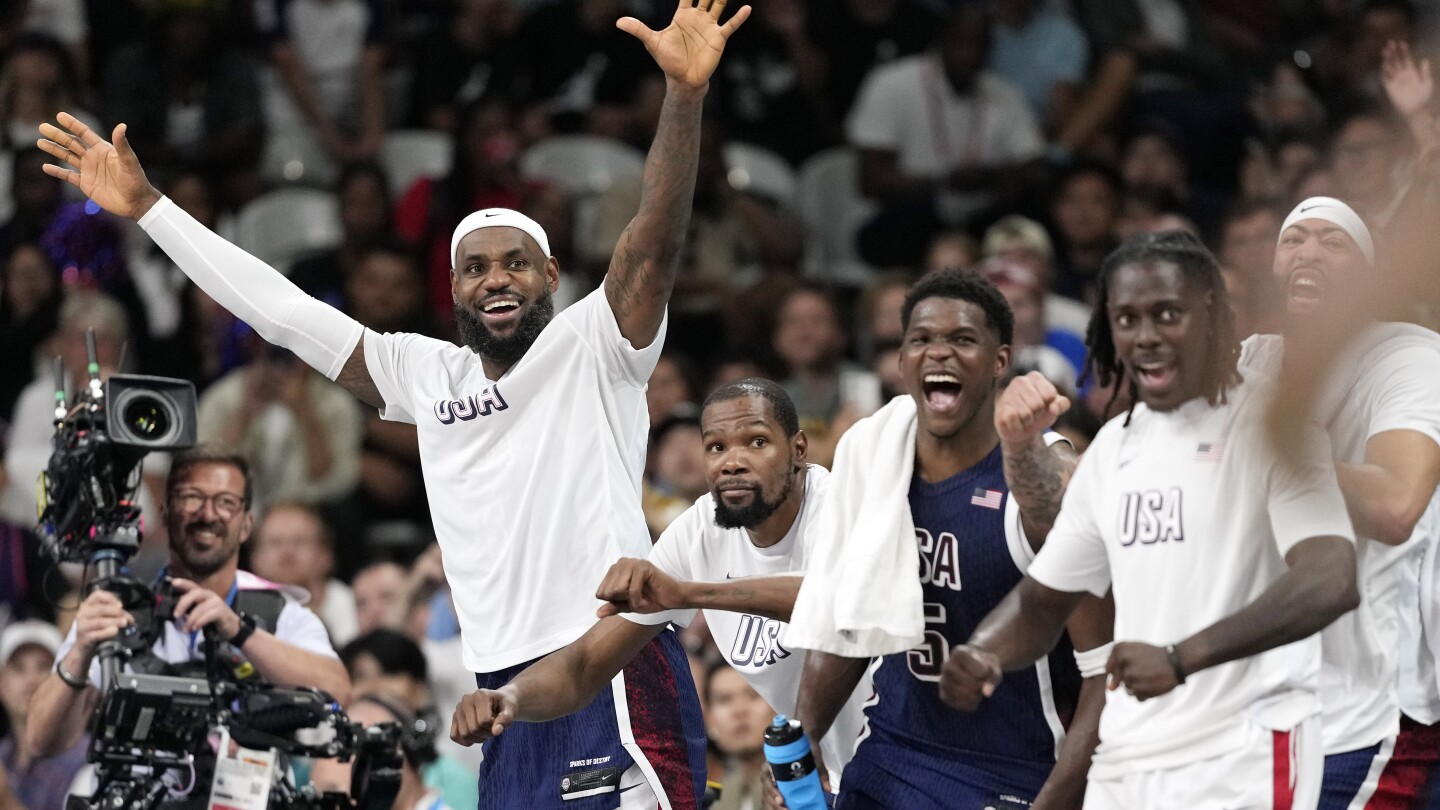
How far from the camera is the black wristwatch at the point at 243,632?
696cm

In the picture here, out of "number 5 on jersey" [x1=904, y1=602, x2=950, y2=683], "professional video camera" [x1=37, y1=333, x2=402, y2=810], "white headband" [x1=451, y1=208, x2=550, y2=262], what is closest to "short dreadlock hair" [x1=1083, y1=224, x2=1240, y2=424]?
"number 5 on jersey" [x1=904, y1=602, x2=950, y2=683]

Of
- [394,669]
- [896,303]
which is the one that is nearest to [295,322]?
[394,669]

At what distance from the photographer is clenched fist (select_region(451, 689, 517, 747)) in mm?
5293

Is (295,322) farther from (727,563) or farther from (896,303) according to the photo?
(896,303)

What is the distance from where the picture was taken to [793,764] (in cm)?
540

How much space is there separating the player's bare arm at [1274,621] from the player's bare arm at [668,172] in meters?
2.08

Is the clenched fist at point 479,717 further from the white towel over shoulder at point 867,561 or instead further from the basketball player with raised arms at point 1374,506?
the basketball player with raised arms at point 1374,506

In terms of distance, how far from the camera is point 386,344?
21.0 ft

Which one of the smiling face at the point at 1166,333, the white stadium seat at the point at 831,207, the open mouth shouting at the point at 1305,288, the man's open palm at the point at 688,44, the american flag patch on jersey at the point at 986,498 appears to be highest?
the white stadium seat at the point at 831,207

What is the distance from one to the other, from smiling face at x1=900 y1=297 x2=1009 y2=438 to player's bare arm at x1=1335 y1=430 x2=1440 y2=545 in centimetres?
99

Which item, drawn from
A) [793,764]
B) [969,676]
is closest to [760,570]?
[793,764]

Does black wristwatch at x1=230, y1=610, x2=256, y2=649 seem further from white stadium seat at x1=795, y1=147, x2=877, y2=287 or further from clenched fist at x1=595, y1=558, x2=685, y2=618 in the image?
white stadium seat at x1=795, y1=147, x2=877, y2=287

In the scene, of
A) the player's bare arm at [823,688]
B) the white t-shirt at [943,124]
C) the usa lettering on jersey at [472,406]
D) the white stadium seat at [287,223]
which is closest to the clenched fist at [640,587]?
the player's bare arm at [823,688]

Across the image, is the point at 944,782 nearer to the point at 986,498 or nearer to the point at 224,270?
the point at 986,498
